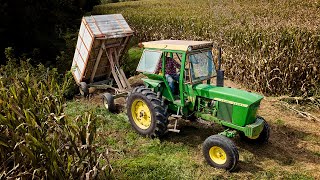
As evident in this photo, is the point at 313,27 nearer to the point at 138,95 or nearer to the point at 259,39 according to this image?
the point at 259,39

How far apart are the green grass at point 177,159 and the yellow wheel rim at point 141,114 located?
264mm

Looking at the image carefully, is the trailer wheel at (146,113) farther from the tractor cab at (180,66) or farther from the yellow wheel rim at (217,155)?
the yellow wheel rim at (217,155)

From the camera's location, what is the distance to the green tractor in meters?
5.06

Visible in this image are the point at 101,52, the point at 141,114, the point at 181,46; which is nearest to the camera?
the point at 181,46

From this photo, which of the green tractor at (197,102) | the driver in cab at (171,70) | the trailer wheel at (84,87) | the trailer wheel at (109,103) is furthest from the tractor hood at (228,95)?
the trailer wheel at (84,87)

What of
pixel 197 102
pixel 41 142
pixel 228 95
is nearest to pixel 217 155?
pixel 228 95

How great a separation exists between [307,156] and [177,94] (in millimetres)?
2662

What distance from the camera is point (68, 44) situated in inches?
442

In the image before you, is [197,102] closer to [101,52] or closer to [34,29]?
[101,52]

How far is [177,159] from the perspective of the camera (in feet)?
17.6

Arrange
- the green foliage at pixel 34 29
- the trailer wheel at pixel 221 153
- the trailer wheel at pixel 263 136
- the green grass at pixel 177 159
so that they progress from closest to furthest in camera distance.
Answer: the trailer wheel at pixel 221 153
the green grass at pixel 177 159
the trailer wheel at pixel 263 136
the green foliage at pixel 34 29

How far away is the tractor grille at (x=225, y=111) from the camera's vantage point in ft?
17.3

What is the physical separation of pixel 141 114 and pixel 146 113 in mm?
150

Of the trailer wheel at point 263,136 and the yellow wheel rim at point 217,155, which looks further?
the trailer wheel at point 263,136
